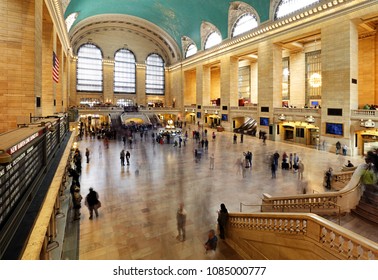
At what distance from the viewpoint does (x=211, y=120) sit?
29.0 meters

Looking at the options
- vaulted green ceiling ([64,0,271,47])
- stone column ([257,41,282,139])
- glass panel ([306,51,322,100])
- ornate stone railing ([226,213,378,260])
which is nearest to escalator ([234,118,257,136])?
stone column ([257,41,282,139])

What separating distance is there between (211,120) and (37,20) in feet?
74.9

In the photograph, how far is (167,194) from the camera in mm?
7336

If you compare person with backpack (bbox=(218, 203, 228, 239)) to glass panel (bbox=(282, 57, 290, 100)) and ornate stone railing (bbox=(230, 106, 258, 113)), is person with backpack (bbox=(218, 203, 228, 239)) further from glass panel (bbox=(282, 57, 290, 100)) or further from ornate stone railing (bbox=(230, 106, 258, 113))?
glass panel (bbox=(282, 57, 290, 100))

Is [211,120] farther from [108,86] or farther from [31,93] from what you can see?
[31,93]

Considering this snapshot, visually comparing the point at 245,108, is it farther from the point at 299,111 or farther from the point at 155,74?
the point at 155,74

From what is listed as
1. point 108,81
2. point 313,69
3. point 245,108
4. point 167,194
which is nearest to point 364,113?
point 313,69

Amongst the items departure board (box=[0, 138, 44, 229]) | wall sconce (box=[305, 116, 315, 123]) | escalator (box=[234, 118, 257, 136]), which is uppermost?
wall sconce (box=[305, 116, 315, 123])

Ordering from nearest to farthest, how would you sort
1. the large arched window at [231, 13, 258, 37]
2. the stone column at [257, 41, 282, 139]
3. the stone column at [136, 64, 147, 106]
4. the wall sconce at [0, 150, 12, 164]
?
the wall sconce at [0, 150, 12, 164] → the stone column at [257, 41, 282, 139] → the large arched window at [231, 13, 258, 37] → the stone column at [136, 64, 147, 106]

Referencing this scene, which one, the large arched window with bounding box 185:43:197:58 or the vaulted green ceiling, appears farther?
the large arched window with bounding box 185:43:197:58

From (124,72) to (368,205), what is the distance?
34548mm

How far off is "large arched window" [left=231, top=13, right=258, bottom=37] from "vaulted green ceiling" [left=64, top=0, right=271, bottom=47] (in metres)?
1.12

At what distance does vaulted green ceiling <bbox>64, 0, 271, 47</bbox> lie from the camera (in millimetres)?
21656

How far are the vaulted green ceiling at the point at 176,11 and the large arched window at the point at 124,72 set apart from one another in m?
6.15
